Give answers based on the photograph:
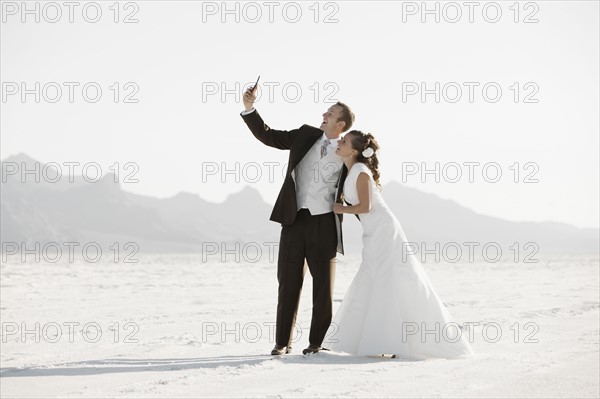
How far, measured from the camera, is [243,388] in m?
4.29

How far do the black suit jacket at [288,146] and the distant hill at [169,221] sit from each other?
162 feet

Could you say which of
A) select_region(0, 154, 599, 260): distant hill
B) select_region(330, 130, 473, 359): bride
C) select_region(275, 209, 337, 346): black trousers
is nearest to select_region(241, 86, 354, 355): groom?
select_region(275, 209, 337, 346): black trousers

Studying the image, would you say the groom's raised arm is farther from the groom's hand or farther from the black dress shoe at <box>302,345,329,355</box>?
the black dress shoe at <box>302,345,329,355</box>

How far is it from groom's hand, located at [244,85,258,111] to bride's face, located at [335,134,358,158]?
719mm

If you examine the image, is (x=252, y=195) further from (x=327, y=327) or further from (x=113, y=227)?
(x=327, y=327)

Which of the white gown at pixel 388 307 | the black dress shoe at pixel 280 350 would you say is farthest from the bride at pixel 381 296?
the black dress shoe at pixel 280 350

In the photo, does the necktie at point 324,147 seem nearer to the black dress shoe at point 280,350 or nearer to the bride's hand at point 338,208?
the bride's hand at point 338,208

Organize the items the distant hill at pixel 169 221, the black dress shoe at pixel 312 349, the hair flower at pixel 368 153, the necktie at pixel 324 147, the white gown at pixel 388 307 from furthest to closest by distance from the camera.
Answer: the distant hill at pixel 169 221, the necktie at pixel 324 147, the hair flower at pixel 368 153, the black dress shoe at pixel 312 349, the white gown at pixel 388 307

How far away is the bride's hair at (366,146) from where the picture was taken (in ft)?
18.7

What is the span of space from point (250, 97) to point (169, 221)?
120m

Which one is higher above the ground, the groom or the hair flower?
the hair flower

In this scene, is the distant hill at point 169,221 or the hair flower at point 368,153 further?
the distant hill at point 169,221

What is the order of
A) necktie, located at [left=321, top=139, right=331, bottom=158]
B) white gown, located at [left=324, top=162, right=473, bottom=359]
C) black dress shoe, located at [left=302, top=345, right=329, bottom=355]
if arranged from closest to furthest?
1. white gown, located at [left=324, top=162, right=473, bottom=359]
2. black dress shoe, located at [left=302, top=345, right=329, bottom=355]
3. necktie, located at [left=321, top=139, right=331, bottom=158]

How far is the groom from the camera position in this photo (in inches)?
226
